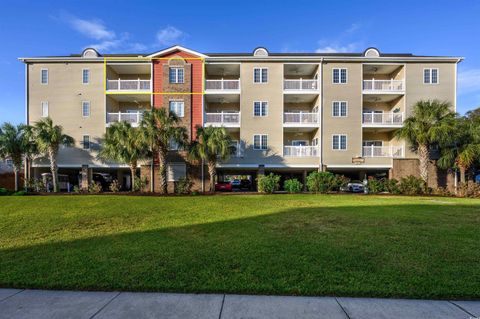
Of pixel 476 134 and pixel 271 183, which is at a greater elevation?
pixel 476 134

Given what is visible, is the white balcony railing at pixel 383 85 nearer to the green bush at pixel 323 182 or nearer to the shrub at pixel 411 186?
the shrub at pixel 411 186

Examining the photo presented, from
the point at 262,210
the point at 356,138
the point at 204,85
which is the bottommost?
the point at 262,210

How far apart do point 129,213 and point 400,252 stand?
399 inches

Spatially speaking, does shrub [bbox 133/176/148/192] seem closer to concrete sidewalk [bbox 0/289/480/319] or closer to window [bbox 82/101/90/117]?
window [bbox 82/101/90/117]

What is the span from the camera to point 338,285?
15.0 feet

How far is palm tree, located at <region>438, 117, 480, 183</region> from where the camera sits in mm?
20969

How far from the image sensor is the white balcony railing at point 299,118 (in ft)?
82.5

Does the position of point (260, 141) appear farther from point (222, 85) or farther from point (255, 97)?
point (222, 85)

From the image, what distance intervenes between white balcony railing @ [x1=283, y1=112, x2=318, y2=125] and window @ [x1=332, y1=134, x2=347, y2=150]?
7.72 ft

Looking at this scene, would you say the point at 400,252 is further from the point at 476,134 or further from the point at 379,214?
the point at 476,134

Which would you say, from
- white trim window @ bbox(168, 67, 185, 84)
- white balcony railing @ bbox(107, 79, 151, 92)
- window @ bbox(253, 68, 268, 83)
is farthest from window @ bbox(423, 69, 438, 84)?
white balcony railing @ bbox(107, 79, 151, 92)

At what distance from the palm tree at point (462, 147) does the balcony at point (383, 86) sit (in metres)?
5.76

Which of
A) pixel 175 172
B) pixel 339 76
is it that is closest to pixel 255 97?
pixel 339 76

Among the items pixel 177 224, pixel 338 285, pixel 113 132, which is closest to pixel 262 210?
pixel 177 224
